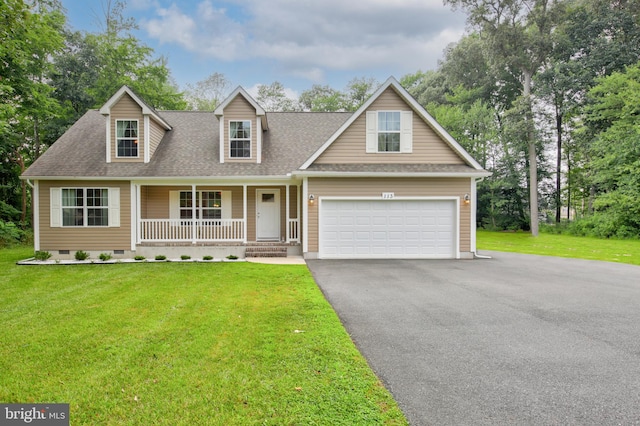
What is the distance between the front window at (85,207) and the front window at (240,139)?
15.7 feet

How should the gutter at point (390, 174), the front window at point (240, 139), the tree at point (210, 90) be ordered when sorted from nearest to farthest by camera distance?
the gutter at point (390, 174)
the front window at point (240, 139)
the tree at point (210, 90)

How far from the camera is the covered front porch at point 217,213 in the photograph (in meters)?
12.2

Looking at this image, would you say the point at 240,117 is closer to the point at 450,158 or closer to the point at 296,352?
the point at 450,158

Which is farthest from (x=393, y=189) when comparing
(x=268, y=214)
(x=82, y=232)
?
(x=82, y=232)

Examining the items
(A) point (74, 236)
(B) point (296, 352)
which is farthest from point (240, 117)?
(B) point (296, 352)

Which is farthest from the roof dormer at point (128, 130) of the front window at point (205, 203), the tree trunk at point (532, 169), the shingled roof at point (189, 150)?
the tree trunk at point (532, 169)

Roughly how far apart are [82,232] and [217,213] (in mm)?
4675

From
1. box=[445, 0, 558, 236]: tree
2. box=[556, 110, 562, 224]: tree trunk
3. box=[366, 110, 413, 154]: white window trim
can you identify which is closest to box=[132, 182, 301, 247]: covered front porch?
box=[366, 110, 413, 154]: white window trim

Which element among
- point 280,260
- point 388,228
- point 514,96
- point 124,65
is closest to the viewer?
point 280,260

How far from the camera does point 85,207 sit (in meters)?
11.7

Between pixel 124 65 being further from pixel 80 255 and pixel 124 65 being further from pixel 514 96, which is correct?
pixel 514 96

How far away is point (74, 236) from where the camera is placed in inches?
457

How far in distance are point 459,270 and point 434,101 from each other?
2664cm

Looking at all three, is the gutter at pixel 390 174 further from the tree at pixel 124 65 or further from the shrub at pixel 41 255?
the tree at pixel 124 65
